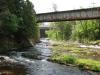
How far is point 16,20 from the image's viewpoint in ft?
199

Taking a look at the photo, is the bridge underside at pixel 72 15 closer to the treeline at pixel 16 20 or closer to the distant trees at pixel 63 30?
the treeline at pixel 16 20

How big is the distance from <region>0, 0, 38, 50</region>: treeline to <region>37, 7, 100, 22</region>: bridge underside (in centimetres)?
746

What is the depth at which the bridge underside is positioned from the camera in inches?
2506

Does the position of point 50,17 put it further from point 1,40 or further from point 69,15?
point 1,40

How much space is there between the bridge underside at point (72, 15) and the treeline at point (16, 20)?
7460 mm

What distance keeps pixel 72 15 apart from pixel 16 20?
16.4 m

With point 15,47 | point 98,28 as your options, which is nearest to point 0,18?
point 15,47

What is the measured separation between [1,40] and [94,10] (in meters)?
22.1

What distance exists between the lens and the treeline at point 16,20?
5656cm

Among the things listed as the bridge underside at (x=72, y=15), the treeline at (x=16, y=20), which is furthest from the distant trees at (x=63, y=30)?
the treeline at (x=16, y=20)

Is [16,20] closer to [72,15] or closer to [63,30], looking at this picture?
[72,15]

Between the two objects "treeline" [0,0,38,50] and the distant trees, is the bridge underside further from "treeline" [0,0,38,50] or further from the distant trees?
the distant trees

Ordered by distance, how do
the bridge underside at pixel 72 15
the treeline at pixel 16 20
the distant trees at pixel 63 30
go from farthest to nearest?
the distant trees at pixel 63 30, the bridge underside at pixel 72 15, the treeline at pixel 16 20

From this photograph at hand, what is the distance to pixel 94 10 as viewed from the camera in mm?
63438
